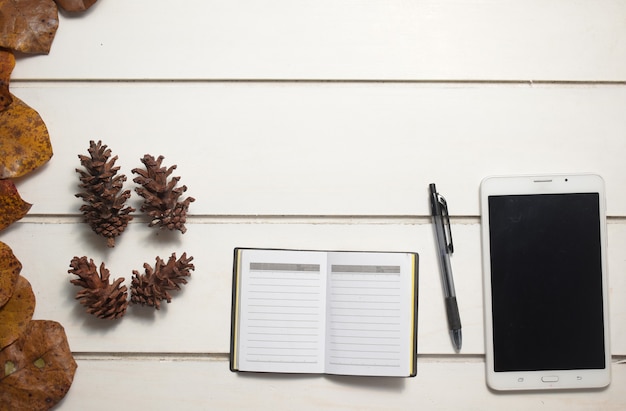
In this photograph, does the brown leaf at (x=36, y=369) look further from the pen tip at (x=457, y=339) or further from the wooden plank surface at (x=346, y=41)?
the pen tip at (x=457, y=339)

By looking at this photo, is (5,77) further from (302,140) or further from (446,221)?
(446,221)

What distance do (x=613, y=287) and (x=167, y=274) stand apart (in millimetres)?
590

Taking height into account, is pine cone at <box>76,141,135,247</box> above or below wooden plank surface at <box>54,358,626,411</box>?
above

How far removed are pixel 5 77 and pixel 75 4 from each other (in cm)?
13

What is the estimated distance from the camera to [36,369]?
0.75 m

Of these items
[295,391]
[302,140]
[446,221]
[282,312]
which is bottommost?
[295,391]

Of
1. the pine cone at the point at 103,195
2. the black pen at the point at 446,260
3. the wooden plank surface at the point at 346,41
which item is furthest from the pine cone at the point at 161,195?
the black pen at the point at 446,260

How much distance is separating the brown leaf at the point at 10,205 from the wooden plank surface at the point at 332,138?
3cm

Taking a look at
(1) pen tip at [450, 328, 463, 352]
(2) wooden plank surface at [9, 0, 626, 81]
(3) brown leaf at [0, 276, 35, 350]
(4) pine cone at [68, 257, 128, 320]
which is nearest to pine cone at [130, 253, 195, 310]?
(4) pine cone at [68, 257, 128, 320]

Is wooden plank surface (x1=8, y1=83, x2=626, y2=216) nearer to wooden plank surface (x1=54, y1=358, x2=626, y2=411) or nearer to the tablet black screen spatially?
the tablet black screen

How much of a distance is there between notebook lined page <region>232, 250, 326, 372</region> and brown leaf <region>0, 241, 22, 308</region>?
291 millimetres

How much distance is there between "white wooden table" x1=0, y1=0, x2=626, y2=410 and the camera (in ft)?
2.55

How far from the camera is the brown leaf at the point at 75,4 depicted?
2.52 feet

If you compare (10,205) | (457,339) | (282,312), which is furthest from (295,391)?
(10,205)
